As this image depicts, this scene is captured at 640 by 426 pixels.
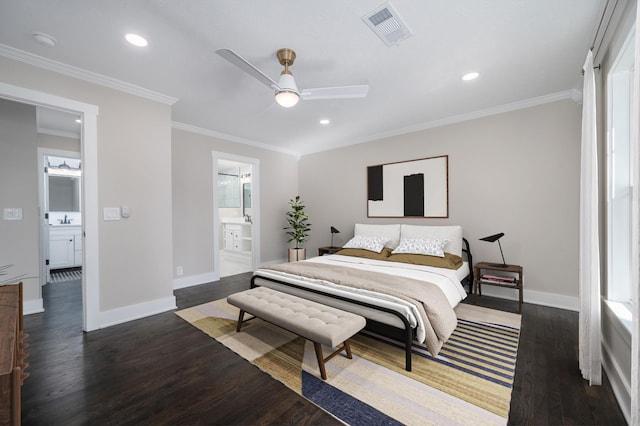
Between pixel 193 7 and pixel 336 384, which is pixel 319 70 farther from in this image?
pixel 336 384

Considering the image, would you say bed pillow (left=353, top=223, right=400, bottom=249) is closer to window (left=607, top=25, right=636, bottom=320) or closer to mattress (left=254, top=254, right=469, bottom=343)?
mattress (left=254, top=254, right=469, bottom=343)

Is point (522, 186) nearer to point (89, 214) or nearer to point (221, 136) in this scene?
point (221, 136)

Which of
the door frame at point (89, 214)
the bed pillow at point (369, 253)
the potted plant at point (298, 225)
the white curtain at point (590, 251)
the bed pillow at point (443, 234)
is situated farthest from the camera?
the potted plant at point (298, 225)

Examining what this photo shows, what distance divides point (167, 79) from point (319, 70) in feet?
5.53

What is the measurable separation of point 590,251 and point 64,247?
833cm

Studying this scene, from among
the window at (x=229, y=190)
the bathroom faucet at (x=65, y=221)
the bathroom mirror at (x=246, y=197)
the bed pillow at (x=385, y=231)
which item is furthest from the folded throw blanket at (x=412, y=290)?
the bathroom faucet at (x=65, y=221)

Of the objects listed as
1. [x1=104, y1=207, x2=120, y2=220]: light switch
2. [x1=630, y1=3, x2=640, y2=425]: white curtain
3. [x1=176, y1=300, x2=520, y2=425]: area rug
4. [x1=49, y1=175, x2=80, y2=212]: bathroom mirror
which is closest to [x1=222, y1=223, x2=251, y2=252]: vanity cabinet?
[x1=49, y1=175, x2=80, y2=212]: bathroom mirror

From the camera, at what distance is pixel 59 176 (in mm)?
5949

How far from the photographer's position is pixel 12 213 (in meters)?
3.31

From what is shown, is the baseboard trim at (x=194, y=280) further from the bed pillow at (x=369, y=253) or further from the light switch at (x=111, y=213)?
the bed pillow at (x=369, y=253)

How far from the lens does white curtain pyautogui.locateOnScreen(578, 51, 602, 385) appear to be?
1.86 meters

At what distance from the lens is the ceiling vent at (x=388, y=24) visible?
1.90m

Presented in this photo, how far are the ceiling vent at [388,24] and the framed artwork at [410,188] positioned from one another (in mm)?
2449

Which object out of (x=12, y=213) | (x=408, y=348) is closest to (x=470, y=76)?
(x=408, y=348)
